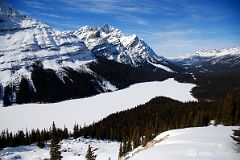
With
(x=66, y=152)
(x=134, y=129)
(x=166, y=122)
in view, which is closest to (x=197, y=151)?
(x=66, y=152)

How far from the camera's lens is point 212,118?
152 metres

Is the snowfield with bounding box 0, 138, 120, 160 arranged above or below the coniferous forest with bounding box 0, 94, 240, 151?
below

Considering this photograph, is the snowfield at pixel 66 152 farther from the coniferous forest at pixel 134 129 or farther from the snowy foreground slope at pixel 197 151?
the snowy foreground slope at pixel 197 151

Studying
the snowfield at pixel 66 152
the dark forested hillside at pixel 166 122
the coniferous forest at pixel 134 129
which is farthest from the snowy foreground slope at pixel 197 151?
the snowfield at pixel 66 152

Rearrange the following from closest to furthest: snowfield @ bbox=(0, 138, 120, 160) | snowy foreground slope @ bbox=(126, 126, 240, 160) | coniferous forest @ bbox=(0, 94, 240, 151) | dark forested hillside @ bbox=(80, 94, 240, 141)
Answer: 1. snowy foreground slope @ bbox=(126, 126, 240, 160)
2. snowfield @ bbox=(0, 138, 120, 160)
3. coniferous forest @ bbox=(0, 94, 240, 151)
4. dark forested hillside @ bbox=(80, 94, 240, 141)

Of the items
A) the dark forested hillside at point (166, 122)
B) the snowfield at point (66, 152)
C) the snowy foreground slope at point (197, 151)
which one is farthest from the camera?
the dark forested hillside at point (166, 122)

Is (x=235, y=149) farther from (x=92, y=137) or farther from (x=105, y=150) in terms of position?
(x=92, y=137)

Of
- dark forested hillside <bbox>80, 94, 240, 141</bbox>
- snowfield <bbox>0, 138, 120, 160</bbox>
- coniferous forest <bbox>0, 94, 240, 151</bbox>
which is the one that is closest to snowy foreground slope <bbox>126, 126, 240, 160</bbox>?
coniferous forest <bbox>0, 94, 240, 151</bbox>

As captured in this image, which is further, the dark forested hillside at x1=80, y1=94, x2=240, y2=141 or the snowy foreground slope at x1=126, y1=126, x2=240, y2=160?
the dark forested hillside at x1=80, y1=94, x2=240, y2=141

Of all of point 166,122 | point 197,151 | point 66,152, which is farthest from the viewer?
point 166,122

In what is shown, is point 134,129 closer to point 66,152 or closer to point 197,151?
point 66,152

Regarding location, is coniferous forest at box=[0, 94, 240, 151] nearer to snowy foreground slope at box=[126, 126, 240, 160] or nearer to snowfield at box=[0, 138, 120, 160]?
snowfield at box=[0, 138, 120, 160]

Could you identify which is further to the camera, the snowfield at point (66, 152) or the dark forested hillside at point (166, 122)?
the dark forested hillside at point (166, 122)

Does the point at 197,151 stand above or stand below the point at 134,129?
above
